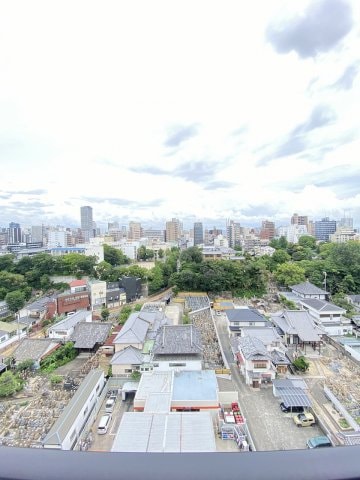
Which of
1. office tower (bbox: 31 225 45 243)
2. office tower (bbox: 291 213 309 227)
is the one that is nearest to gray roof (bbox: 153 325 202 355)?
office tower (bbox: 31 225 45 243)

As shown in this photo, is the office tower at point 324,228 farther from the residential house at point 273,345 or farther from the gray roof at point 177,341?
the gray roof at point 177,341

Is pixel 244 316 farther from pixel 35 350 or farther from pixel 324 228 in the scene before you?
pixel 324 228

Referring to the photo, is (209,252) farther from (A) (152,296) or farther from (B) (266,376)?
(B) (266,376)

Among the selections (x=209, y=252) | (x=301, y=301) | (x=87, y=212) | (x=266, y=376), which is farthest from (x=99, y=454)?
(x=87, y=212)

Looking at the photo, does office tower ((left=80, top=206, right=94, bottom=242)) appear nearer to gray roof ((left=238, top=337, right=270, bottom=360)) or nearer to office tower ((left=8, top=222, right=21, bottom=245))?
office tower ((left=8, top=222, right=21, bottom=245))

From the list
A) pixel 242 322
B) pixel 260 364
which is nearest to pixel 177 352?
pixel 260 364
